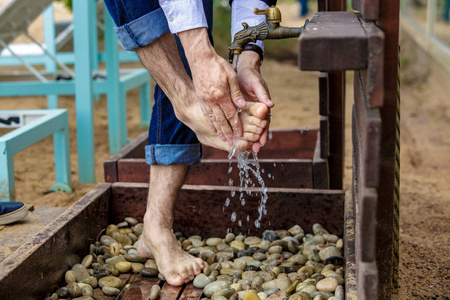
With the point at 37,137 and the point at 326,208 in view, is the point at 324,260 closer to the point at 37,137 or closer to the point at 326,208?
the point at 326,208

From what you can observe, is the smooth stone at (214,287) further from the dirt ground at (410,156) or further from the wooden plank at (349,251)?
the dirt ground at (410,156)

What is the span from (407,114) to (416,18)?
2.93 meters

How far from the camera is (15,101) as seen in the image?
189 inches

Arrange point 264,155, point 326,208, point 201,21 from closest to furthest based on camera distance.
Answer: point 201,21 → point 326,208 → point 264,155

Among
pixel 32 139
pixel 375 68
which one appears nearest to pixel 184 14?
pixel 375 68

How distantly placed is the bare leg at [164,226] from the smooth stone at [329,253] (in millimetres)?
375

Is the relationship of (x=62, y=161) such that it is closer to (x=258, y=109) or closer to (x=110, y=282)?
(x=110, y=282)

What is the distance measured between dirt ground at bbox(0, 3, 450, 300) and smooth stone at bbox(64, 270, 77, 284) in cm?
87

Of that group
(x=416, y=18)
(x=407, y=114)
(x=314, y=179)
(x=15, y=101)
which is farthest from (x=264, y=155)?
(x=416, y=18)

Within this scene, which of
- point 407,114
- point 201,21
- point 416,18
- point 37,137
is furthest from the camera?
point 416,18

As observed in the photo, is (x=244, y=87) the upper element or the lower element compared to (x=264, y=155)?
upper

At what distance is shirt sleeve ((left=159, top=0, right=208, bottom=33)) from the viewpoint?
1336 millimetres

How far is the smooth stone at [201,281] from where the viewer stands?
166cm

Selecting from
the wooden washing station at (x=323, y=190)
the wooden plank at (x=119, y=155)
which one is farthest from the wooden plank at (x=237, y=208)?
the wooden plank at (x=119, y=155)
